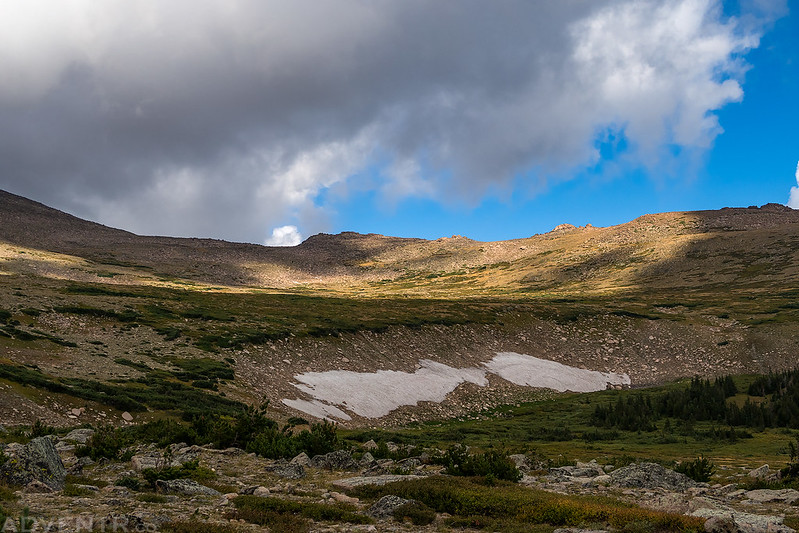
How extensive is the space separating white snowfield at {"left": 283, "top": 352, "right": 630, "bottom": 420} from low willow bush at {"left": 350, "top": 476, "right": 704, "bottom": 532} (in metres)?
21.1

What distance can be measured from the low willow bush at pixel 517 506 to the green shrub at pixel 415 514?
481 millimetres

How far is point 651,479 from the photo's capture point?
15023 millimetres

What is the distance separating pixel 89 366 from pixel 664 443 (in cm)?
3262

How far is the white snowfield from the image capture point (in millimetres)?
35831

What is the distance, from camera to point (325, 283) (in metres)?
178

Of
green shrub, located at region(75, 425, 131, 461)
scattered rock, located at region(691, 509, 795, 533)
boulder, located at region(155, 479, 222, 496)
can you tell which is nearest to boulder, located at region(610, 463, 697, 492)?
scattered rock, located at region(691, 509, 795, 533)

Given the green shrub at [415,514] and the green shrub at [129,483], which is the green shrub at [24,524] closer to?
the green shrub at [129,483]

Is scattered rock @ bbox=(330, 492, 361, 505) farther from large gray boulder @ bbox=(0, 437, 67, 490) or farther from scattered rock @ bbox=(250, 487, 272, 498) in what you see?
large gray boulder @ bbox=(0, 437, 67, 490)

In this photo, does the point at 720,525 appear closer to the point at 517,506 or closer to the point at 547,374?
the point at 517,506

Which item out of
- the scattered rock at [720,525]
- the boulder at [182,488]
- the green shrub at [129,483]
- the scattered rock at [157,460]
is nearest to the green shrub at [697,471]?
the scattered rock at [720,525]

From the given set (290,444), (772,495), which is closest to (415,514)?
(290,444)

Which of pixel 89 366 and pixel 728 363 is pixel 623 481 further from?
pixel 728 363

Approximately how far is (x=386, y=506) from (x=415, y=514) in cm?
73

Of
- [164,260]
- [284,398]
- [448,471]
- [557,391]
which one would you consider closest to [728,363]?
[557,391]
